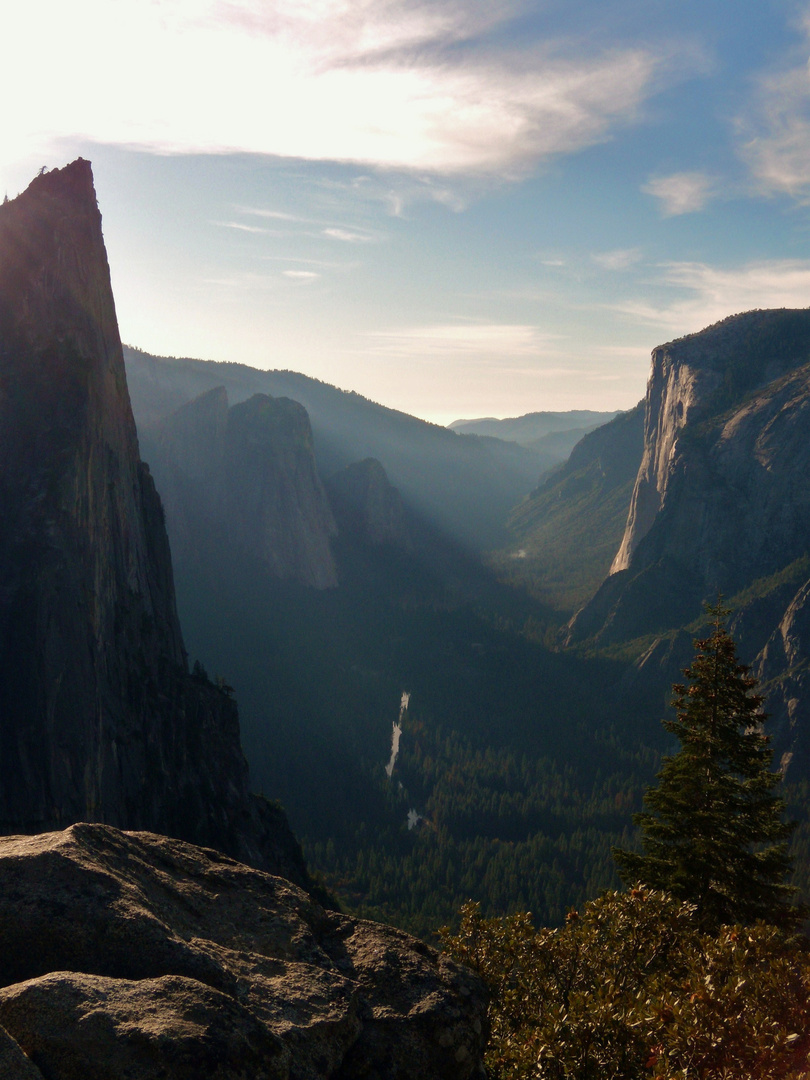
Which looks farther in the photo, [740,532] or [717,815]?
[740,532]

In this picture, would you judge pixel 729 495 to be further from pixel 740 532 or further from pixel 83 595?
pixel 83 595

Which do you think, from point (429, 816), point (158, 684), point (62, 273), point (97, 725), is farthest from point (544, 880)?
point (62, 273)

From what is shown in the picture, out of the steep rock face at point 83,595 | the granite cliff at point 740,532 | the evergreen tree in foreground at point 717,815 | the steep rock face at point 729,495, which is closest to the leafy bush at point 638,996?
the evergreen tree in foreground at point 717,815

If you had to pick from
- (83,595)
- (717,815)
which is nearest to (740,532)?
(83,595)

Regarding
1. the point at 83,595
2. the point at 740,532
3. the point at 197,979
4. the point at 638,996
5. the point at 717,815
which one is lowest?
the point at 717,815

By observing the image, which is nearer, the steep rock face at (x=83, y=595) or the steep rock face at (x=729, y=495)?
the steep rock face at (x=83, y=595)

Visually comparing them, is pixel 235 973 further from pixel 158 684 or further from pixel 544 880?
pixel 544 880

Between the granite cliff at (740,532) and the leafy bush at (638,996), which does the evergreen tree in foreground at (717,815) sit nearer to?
the leafy bush at (638,996)

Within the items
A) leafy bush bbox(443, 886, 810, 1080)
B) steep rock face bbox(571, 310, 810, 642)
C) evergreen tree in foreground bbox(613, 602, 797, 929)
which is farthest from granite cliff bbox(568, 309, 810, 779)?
leafy bush bbox(443, 886, 810, 1080)
